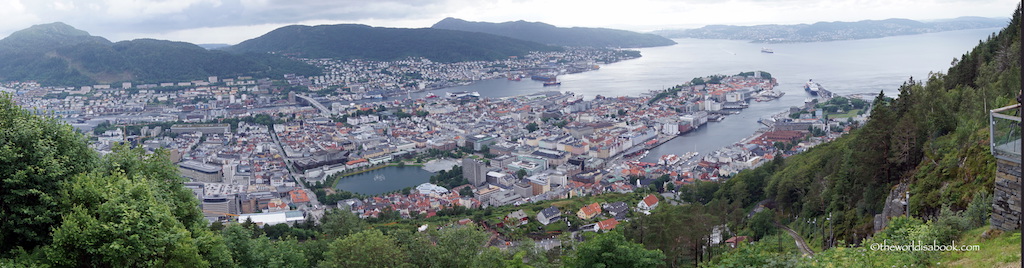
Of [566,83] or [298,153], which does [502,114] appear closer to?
[298,153]

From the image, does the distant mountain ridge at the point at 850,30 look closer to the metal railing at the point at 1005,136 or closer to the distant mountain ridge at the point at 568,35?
the distant mountain ridge at the point at 568,35

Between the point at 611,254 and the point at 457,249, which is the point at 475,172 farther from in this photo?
the point at 611,254

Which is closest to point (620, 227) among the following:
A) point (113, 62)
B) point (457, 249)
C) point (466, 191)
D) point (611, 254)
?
point (611, 254)

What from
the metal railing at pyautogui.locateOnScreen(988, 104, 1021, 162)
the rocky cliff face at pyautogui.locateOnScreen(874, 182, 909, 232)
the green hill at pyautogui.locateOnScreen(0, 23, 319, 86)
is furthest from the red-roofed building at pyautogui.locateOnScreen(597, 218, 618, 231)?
the green hill at pyautogui.locateOnScreen(0, 23, 319, 86)

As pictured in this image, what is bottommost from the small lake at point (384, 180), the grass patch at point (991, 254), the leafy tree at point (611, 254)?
the small lake at point (384, 180)

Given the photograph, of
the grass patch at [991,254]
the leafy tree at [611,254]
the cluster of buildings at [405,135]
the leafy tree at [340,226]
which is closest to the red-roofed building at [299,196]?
the cluster of buildings at [405,135]

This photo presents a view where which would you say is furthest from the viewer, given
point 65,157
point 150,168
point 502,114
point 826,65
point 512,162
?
point 826,65

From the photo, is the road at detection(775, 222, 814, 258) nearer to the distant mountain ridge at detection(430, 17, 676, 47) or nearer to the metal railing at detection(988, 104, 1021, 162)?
the metal railing at detection(988, 104, 1021, 162)

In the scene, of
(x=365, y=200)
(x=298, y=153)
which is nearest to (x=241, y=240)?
(x=365, y=200)
